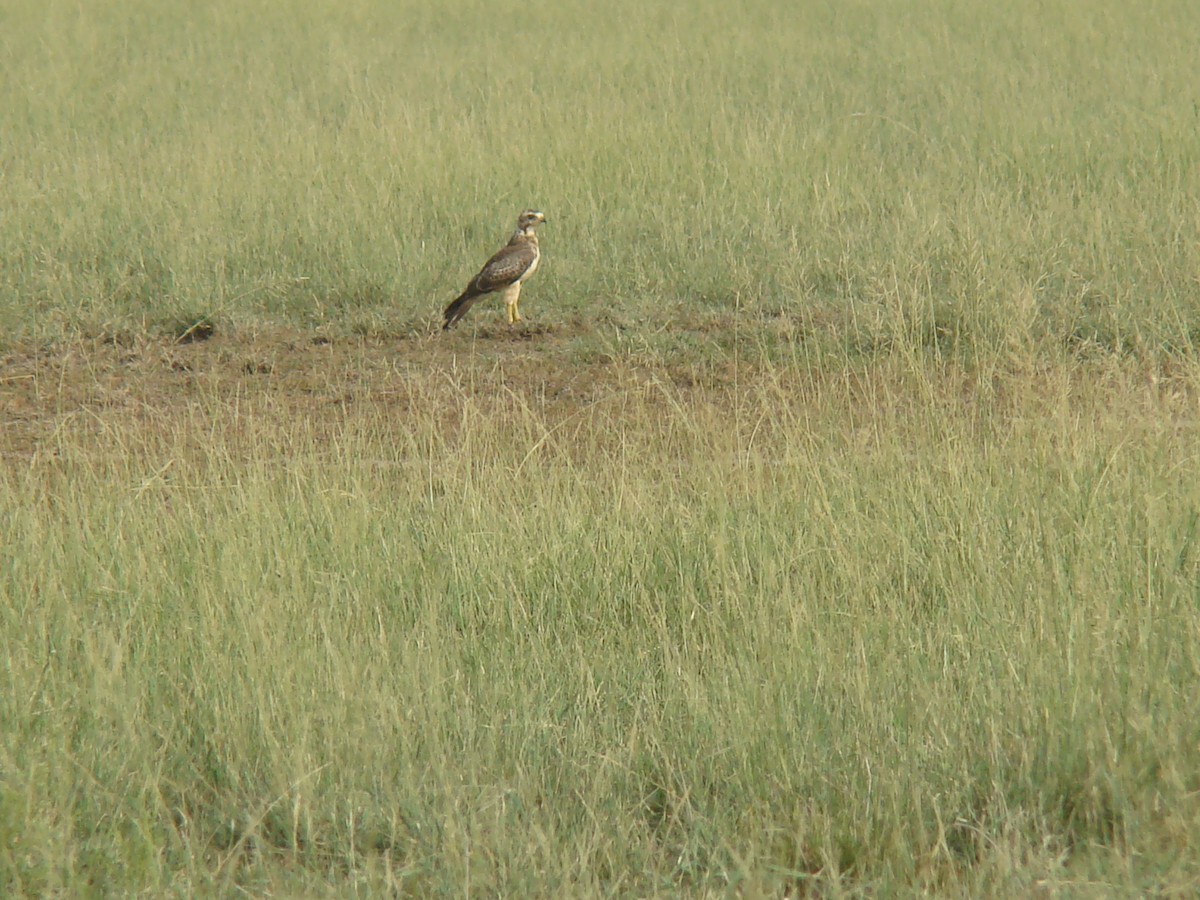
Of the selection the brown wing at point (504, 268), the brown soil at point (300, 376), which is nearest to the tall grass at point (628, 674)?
the brown soil at point (300, 376)

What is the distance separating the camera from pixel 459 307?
6.52 m

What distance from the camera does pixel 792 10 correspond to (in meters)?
15.2

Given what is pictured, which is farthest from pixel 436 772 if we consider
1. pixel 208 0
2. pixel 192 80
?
pixel 208 0

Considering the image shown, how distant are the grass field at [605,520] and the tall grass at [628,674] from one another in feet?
0.05

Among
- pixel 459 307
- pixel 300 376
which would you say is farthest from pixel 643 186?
pixel 300 376

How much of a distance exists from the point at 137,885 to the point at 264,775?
379mm

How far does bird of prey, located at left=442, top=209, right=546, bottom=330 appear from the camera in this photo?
254 inches

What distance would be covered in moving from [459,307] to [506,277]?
27 cm

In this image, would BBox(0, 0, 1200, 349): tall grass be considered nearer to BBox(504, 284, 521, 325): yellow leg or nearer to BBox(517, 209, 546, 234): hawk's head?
BBox(504, 284, 521, 325): yellow leg

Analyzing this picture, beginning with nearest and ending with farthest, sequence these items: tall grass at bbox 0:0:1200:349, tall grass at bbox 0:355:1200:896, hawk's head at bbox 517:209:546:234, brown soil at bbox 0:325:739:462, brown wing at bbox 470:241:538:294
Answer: tall grass at bbox 0:355:1200:896 → brown soil at bbox 0:325:739:462 → brown wing at bbox 470:241:538:294 → tall grass at bbox 0:0:1200:349 → hawk's head at bbox 517:209:546:234

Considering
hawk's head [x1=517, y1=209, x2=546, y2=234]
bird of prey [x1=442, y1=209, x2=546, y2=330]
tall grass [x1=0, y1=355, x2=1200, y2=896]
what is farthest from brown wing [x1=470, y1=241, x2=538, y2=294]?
tall grass [x1=0, y1=355, x2=1200, y2=896]

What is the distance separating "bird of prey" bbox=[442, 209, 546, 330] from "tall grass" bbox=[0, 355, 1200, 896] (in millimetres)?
2083

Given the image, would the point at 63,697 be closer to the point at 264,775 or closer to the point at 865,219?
the point at 264,775

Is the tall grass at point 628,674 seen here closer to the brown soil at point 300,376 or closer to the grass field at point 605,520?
the grass field at point 605,520
